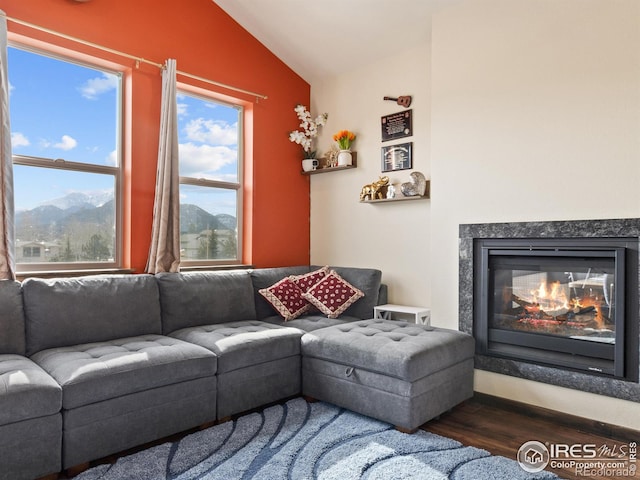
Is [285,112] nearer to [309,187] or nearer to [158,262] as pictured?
[309,187]

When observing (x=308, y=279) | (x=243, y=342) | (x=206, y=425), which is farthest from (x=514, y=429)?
(x=308, y=279)

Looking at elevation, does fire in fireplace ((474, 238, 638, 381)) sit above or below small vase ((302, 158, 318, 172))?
below

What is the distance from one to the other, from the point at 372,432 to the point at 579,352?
1.35 metres

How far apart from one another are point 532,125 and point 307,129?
7.48 feet

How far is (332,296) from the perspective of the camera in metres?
3.68

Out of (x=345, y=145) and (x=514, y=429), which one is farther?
(x=345, y=145)

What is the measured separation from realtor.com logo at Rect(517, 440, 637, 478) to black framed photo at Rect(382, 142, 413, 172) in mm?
2295

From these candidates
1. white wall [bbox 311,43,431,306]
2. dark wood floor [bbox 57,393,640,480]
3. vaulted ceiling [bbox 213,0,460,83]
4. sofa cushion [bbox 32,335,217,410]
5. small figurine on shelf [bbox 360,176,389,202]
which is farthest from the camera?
small figurine on shelf [bbox 360,176,389,202]

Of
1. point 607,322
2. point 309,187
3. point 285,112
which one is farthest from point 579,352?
point 285,112

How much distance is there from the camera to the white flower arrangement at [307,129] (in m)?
4.51

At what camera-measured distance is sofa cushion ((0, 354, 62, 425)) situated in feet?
6.08

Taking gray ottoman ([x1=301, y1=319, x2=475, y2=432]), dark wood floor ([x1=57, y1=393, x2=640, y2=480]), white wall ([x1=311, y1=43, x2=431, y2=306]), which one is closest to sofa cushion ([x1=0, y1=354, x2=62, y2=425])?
dark wood floor ([x1=57, y1=393, x2=640, y2=480])

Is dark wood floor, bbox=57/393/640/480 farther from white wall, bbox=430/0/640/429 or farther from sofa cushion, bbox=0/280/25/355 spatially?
sofa cushion, bbox=0/280/25/355

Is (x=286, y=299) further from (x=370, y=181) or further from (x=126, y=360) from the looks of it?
(x=126, y=360)
